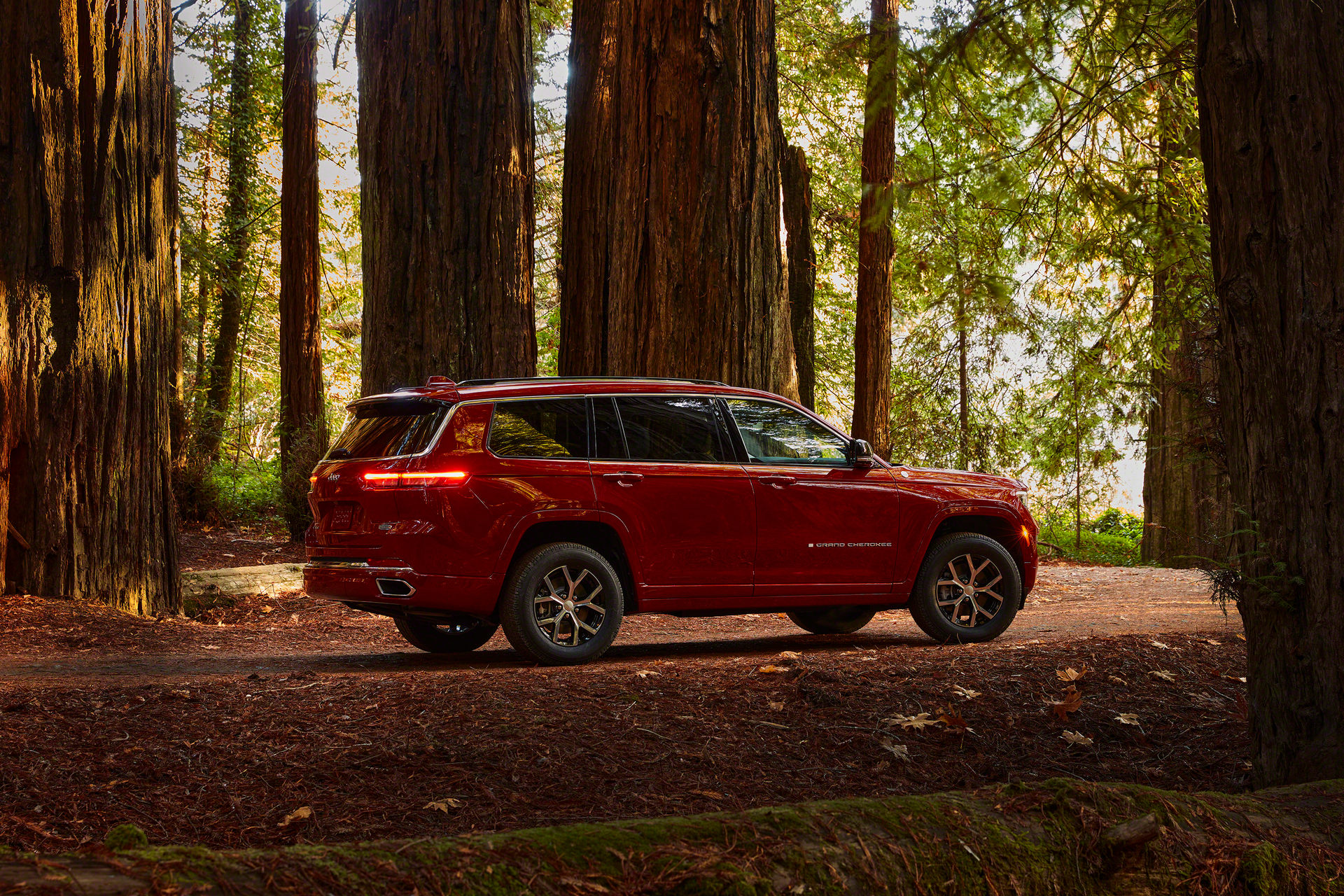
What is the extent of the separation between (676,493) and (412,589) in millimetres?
1870

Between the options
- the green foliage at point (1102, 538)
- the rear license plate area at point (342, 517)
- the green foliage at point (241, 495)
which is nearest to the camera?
the rear license plate area at point (342, 517)

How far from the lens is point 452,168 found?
9.32m

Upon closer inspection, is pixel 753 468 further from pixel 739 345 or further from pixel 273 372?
pixel 273 372

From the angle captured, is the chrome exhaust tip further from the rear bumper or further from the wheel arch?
the wheel arch

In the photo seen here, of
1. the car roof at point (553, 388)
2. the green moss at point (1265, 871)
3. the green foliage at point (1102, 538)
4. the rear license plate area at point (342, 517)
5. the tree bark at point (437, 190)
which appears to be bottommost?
the green foliage at point (1102, 538)

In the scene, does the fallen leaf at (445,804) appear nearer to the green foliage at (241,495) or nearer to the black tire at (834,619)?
the black tire at (834,619)

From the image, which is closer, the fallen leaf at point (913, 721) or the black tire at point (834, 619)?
the fallen leaf at point (913, 721)

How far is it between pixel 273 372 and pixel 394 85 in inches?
1004

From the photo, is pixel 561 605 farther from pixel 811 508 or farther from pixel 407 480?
pixel 811 508

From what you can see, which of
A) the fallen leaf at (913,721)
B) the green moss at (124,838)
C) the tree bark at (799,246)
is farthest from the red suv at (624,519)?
the tree bark at (799,246)

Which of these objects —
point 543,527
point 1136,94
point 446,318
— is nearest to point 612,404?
point 543,527

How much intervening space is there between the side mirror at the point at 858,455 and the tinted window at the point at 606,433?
1.81 metres

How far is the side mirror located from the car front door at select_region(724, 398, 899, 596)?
29 mm

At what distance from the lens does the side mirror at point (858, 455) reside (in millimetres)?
8289
